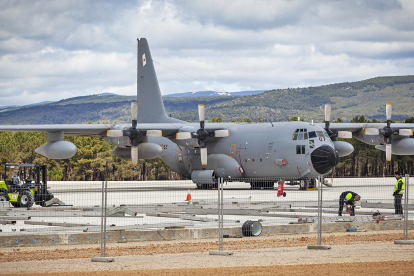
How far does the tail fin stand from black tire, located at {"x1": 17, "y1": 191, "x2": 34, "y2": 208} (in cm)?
1992

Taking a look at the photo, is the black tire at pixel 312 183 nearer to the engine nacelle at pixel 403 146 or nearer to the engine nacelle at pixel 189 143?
the engine nacelle at pixel 189 143

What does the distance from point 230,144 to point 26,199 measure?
16336 mm

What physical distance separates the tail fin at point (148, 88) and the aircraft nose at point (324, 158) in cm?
1368

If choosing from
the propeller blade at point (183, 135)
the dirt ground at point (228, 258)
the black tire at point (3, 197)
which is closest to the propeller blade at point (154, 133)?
the propeller blade at point (183, 135)

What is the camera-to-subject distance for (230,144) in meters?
34.5

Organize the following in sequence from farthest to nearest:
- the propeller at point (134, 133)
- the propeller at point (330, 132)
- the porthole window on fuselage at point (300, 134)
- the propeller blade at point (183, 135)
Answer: the propeller at point (330, 132)
the propeller blade at point (183, 135)
the propeller at point (134, 133)
the porthole window on fuselage at point (300, 134)

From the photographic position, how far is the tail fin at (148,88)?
132 feet

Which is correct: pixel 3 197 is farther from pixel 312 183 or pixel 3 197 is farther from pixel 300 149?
pixel 312 183

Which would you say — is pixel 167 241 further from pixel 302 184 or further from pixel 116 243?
pixel 302 184

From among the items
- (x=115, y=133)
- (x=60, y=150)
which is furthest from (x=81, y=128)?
(x=60, y=150)

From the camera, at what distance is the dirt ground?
9.38 m

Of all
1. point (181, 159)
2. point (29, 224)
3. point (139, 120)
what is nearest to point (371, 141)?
point (181, 159)

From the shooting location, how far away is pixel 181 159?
37.2 m

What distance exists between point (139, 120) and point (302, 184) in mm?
15943
